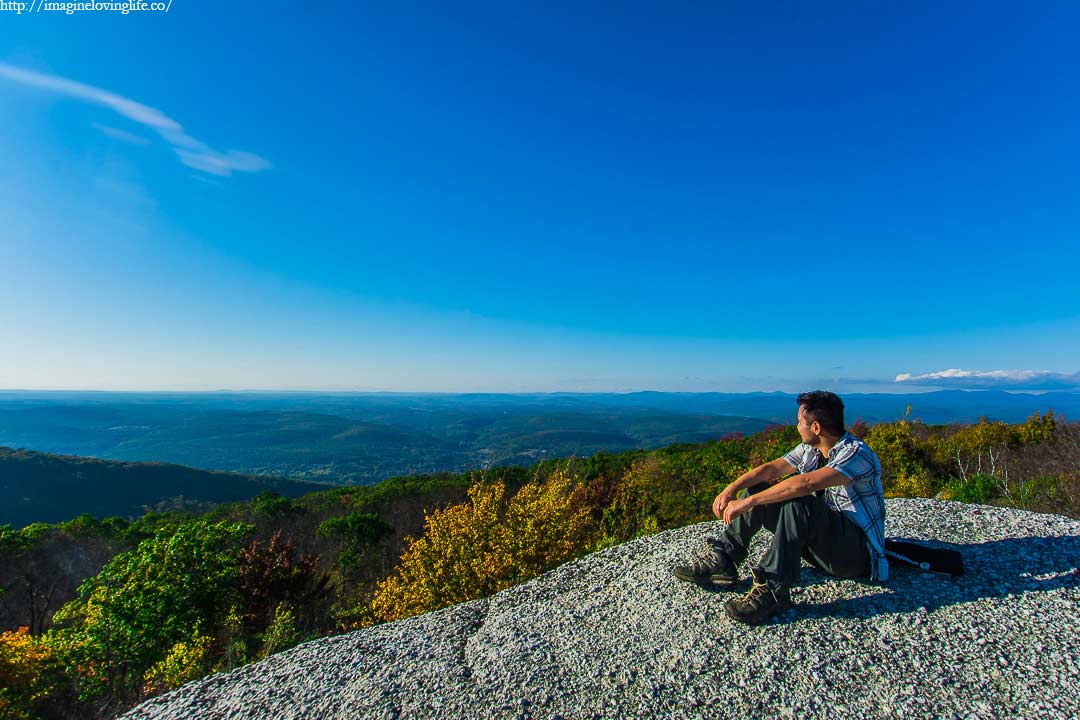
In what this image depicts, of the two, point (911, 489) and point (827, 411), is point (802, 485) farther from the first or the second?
point (911, 489)

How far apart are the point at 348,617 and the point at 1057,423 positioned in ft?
99.9

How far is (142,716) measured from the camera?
4.76 metres

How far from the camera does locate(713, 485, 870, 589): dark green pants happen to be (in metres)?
4.13

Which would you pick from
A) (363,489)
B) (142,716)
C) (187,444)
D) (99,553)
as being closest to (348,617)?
(142,716)

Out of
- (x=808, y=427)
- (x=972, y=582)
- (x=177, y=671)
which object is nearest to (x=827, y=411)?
(x=808, y=427)

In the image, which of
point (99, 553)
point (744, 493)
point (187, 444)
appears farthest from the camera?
point (187, 444)

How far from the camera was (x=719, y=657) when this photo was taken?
13.5 feet

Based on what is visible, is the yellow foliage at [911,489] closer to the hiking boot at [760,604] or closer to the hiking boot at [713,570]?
the hiking boot at [713,570]

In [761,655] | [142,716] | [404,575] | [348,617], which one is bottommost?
[348,617]

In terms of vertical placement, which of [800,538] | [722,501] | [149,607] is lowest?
[149,607]

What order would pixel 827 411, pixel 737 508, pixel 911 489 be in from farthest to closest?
1. pixel 911 489
2. pixel 827 411
3. pixel 737 508

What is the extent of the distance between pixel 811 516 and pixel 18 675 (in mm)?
12023

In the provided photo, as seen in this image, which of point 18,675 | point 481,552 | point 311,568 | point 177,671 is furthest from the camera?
point 311,568

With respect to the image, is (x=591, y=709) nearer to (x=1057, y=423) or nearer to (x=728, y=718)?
(x=728, y=718)
